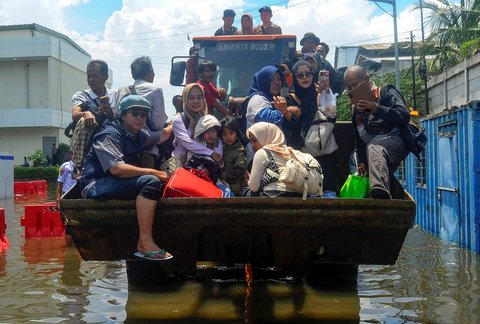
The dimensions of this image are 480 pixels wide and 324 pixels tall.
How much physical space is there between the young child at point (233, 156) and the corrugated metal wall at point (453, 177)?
4.12 meters

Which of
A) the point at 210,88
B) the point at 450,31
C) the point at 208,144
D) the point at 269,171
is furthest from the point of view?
the point at 450,31

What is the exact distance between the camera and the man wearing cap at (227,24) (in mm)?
10773

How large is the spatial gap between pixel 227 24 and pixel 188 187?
6.68m

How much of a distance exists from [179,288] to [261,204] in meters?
2.54

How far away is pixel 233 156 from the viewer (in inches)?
235

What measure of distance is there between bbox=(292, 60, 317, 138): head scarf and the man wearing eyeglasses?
0.53 metres

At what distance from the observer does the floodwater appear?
5.46 meters

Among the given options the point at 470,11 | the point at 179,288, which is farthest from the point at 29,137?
the point at 179,288

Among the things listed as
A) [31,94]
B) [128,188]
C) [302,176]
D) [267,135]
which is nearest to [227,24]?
[267,135]

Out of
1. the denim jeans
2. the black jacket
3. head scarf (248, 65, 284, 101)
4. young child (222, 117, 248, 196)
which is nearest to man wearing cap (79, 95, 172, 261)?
the denim jeans

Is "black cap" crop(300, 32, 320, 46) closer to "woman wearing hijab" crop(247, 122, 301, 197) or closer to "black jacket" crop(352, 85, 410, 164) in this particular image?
"black jacket" crop(352, 85, 410, 164)

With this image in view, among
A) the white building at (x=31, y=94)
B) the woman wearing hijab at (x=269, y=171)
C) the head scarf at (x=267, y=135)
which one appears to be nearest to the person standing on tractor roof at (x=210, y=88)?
the head scarf at (x=267, y=135)

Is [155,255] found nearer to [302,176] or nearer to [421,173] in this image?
[302,176]

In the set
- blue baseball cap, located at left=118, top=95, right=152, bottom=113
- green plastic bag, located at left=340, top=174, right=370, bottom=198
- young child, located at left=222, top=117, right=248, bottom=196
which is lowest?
green plastic bag, located at left=340, top=174, right=370, bottom=198
